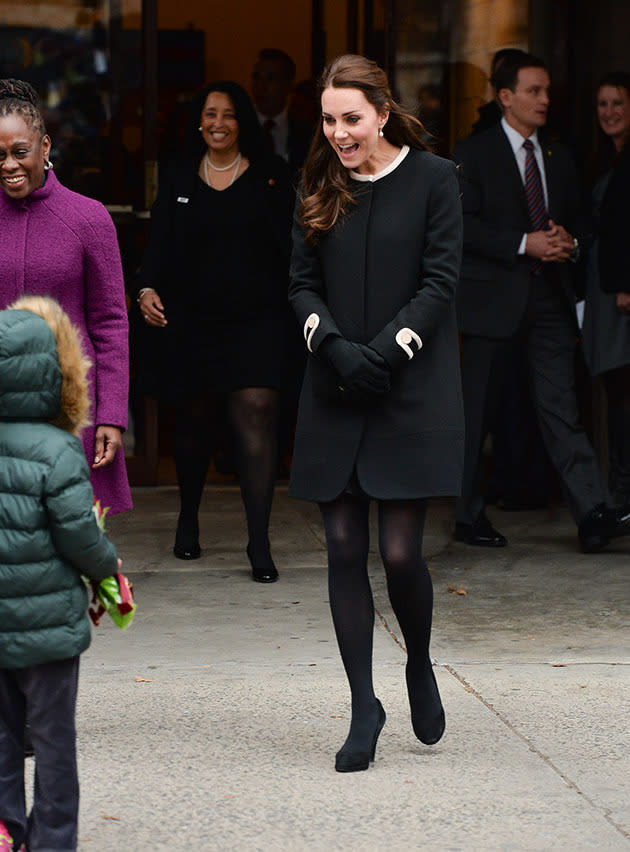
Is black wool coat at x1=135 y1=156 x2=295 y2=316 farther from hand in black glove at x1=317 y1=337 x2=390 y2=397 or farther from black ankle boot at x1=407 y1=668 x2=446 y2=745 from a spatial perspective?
black ankle boot at x1=407 y1=668 x2=446 y2=745

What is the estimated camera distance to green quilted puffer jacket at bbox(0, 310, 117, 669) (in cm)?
332

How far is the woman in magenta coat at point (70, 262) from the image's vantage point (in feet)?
14.2

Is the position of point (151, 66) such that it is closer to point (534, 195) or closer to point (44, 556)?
point (534, 195)

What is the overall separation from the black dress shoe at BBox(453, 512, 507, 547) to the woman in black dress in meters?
1.08

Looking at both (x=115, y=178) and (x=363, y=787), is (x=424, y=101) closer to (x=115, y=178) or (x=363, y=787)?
(x=115, y=178)

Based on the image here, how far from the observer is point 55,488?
330cm

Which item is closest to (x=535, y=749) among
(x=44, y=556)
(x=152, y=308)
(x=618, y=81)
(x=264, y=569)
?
(x=44, y=556)

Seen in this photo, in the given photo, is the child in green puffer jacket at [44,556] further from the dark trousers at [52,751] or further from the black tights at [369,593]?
the black tights at [369,593]

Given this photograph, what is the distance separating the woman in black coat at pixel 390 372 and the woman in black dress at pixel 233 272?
7.28ft

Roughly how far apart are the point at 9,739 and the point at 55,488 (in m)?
0.64

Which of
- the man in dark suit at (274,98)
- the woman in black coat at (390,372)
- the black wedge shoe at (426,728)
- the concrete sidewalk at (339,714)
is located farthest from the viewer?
the man in dark suit at (274,98)

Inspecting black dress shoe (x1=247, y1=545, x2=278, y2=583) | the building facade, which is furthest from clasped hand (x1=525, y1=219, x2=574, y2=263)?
black dress shoe (x1=247, y1=545, x2=278, y2=583)

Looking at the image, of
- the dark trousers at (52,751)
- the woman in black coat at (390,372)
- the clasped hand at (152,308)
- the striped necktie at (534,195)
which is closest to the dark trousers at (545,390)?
the striped necktie at (534,195)

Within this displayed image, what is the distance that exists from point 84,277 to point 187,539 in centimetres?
264
